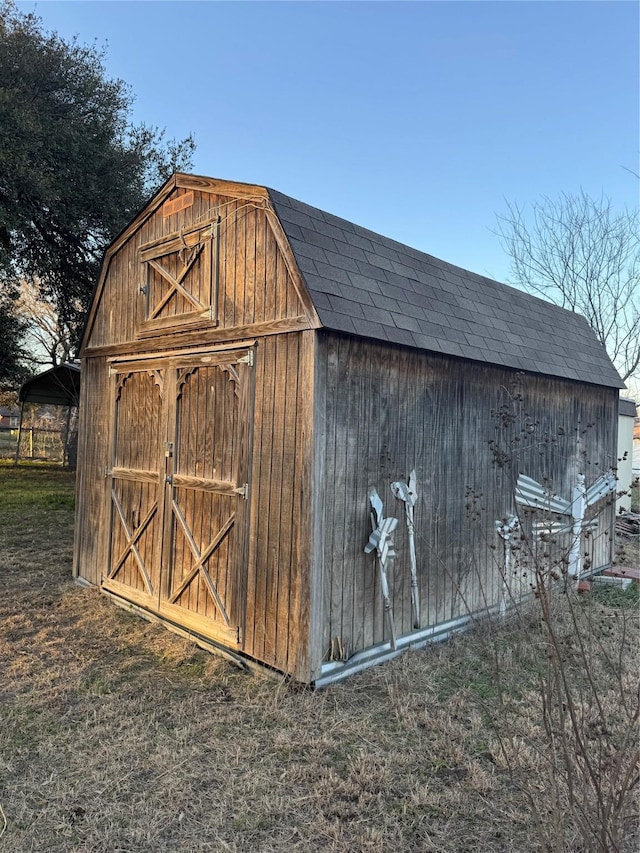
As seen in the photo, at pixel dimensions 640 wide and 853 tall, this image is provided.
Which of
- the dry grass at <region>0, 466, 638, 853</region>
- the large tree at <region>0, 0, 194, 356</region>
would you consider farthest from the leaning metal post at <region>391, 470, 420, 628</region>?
the large tree at <region>0, 0, 194, 356</region>

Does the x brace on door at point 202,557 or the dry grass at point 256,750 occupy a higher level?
the x brace on door at point 202,557

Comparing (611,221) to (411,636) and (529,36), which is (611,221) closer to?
(529,36)

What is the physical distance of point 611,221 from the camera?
14.2 m

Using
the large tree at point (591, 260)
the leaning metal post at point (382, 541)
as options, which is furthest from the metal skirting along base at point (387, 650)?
the large tree at point (591, 260)

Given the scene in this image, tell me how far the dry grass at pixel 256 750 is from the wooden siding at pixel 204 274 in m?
2.50

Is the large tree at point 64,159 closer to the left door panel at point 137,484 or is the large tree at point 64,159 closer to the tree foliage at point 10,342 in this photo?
the tree foliage at point 10,342

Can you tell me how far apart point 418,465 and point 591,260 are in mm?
13101

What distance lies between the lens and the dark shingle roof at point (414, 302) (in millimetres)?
3732

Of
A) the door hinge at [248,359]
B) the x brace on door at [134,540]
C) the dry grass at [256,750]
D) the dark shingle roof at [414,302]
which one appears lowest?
the dry grass at [256,750]

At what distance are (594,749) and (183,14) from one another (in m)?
7.95

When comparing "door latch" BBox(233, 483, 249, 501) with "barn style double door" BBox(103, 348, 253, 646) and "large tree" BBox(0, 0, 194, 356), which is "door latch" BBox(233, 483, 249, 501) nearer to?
"barn style double door" BBox(103, 348, 253, 646)

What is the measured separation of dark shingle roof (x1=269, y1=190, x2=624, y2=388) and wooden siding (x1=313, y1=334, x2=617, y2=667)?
156 mm

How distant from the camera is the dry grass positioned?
228 cm

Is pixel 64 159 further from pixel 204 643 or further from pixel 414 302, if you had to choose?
pixel 204 643
